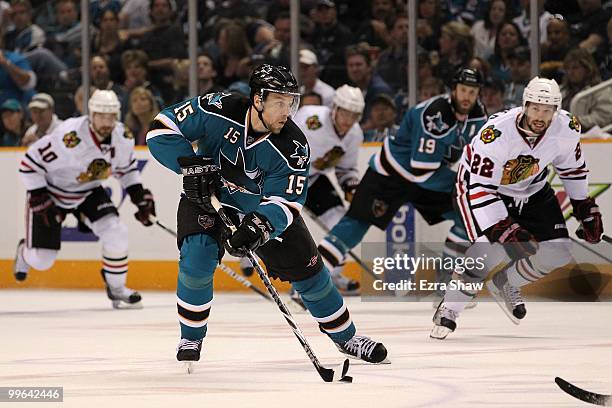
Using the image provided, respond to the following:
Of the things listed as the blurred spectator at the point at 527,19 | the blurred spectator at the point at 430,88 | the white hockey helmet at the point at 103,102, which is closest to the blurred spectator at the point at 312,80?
the blurred spectator at the point at 430,88

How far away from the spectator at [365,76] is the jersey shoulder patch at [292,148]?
4.37 m

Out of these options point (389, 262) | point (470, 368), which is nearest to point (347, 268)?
point (389, 262)

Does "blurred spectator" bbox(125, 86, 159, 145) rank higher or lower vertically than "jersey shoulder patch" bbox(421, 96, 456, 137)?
lower

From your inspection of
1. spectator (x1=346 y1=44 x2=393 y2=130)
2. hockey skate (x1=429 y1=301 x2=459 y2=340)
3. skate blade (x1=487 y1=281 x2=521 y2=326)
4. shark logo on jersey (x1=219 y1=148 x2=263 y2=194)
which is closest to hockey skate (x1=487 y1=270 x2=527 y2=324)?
skate blade (x1=487 y1=281 x2=521 y2=326)

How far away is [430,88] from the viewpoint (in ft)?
28.6

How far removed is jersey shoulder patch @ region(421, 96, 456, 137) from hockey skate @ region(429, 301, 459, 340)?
199 cm

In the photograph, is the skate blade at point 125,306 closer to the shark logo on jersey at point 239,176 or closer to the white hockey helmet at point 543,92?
the white hockey helmet at point 543,92

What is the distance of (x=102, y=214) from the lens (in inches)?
319

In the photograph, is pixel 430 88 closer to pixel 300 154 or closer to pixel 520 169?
pixel 520 169

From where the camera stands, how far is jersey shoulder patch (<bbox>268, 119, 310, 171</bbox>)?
4.50m

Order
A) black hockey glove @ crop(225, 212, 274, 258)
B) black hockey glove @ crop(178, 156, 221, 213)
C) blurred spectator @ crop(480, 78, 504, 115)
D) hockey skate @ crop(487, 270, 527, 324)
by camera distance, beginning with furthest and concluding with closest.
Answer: blurred spectator @ crop(480, 78, 504, 115) → hockey skate @ crop(487, 270, 527, 324) → black hockey glove @ crop(178, 156, 221, 213) → black hockey glove @ crop(225, 212, 274, 258)

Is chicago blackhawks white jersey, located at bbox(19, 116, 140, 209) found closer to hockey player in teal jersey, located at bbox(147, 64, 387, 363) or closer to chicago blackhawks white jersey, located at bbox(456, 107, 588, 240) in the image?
chicago blackhawks white jersey, located at bbox(456, 107, 588, 240)

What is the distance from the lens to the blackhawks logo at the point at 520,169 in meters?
6.03

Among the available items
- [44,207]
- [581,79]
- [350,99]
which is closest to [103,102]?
[44,207]
